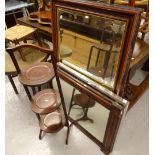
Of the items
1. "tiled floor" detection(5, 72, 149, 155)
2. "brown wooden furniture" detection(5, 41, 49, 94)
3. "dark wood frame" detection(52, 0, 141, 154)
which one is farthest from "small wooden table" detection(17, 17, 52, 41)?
"tiled floor" detection(5, 72, 149, 155)

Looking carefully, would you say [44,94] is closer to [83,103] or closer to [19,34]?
[83,103]

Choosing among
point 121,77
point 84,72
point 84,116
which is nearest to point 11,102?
point 84,116

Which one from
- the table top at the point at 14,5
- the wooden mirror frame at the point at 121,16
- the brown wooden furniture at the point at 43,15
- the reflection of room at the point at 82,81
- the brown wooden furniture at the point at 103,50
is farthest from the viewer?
the table top at the point at 14,5

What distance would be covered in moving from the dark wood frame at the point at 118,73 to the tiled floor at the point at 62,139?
0.13 meters

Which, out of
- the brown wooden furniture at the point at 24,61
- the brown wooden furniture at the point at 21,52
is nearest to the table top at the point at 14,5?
the brown wooden furniture at the point at 21,52

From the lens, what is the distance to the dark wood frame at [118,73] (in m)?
0.75

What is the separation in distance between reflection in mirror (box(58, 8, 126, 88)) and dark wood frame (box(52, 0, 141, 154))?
5 cm

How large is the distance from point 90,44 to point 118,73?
1.23 feet

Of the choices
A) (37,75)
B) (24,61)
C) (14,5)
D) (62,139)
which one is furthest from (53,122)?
(14,5)

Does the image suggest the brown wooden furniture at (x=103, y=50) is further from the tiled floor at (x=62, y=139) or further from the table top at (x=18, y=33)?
the table top at (x=18, y=33)

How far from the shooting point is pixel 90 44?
1185mm

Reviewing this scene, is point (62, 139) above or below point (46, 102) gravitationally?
below

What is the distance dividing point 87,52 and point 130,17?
53 centimetres

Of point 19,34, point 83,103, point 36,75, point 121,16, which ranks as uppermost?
point 121,16
